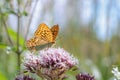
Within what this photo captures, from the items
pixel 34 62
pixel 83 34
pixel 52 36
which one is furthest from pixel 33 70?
pixel 83 34

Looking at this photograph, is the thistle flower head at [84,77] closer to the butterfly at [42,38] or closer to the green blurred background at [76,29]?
the butterfly at [42,38]

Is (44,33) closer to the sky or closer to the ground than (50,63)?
closer to the sky

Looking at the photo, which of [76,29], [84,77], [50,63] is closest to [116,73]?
[84,77]

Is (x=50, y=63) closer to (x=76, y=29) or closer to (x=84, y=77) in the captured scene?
(x=84, y=77)

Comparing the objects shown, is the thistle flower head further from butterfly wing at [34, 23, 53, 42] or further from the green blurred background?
the green blurred background

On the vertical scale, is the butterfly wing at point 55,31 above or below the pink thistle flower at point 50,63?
above

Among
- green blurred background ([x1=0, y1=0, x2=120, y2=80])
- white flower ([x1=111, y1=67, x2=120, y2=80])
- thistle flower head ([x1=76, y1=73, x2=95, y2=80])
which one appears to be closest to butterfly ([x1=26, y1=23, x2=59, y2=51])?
thistle flower head ([x1=76, y1=73, x2=95, y2=80])

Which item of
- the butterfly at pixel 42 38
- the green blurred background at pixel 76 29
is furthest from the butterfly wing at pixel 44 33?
the green blurred background at pixel 76 29
